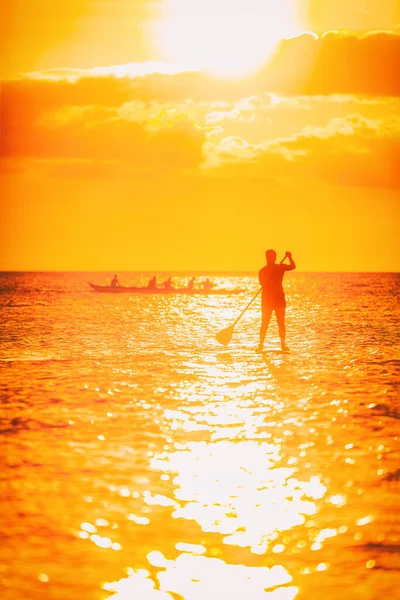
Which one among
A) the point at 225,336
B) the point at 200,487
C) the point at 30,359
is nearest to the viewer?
the point at 200,487

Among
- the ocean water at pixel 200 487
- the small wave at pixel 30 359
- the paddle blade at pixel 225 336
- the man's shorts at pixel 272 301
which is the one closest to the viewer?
the ocean water at pixel 200 487

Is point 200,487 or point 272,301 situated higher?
point 272,301

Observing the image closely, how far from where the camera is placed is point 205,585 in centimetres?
479

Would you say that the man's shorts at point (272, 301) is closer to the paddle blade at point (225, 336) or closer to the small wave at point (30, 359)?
the paddle blade at point (225, 336)

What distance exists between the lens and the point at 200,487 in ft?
22.6

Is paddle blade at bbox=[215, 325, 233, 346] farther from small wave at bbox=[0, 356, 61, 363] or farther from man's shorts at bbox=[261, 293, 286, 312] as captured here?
small wave at bbox=[0, 356, 61, 363]

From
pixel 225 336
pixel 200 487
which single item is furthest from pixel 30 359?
pixel 200 487

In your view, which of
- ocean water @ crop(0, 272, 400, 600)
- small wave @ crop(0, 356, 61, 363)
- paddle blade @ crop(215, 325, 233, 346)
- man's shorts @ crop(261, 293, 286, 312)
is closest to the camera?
ocean water @ crop(0, 272, 400, 600)

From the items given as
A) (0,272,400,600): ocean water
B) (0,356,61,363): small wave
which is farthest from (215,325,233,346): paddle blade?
(0,272,400,600): ocean water

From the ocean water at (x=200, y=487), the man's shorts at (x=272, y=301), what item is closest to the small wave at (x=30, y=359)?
the ocean water at (x=200, y=487)

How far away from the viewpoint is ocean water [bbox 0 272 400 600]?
16.2 feet

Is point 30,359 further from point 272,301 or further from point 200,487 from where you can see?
point 200,487

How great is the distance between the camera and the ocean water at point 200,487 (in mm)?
4941

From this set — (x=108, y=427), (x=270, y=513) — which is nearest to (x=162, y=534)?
(x=270, y=513)
